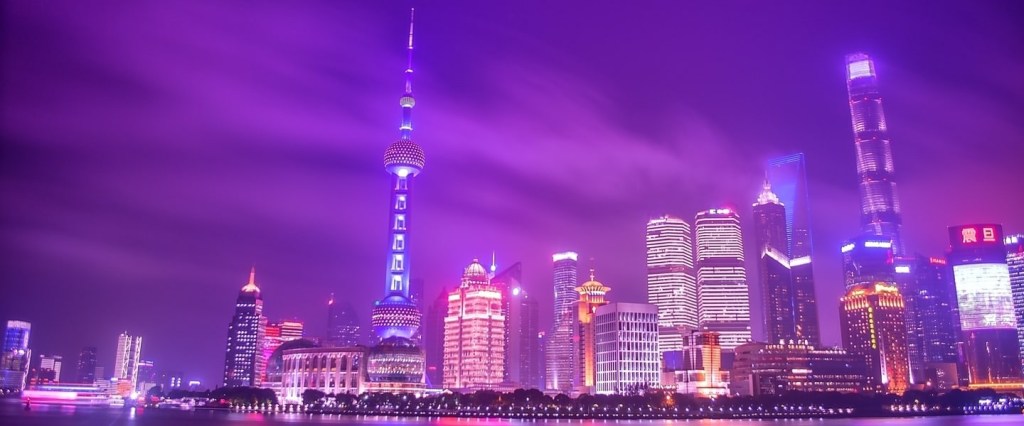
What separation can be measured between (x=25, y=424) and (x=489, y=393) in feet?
317

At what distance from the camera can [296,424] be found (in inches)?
5207

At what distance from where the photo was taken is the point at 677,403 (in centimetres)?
18700

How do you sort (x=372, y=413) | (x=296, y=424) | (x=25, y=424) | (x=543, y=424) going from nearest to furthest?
(x=25, y=424), (x=296, y=424), (x=543, y=424), (x=372, y=413)

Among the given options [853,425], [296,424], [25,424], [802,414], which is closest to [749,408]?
[802,414]

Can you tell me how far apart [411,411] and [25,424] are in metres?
93.0

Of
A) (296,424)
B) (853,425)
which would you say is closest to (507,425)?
(296,424)

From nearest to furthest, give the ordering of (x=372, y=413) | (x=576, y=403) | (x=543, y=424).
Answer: (x=543, y=424) < (x=576, y=403) < (x=372, y=413)

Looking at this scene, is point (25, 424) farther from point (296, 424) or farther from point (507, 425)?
point (507, 425)

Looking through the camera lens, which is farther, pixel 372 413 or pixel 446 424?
pixel 372 413

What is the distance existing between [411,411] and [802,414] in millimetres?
90967

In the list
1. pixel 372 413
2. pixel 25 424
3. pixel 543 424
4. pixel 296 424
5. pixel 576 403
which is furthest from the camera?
pixel 372 413

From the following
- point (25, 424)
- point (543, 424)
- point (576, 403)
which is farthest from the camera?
point (576, 403)

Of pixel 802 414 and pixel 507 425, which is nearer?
pixel 507 425

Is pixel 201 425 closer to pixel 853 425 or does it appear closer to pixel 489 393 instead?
pixel 489 393
